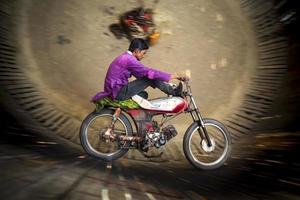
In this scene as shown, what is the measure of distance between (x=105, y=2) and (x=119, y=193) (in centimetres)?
354

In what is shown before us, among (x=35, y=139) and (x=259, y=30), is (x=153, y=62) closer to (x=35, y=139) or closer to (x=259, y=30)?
(x=259, y=30)

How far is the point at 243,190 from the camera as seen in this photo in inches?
102

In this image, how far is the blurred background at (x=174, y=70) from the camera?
A: 3479mm

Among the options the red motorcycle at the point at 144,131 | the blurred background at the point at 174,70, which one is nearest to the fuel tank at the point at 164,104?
the red motorcycle at the point at 144,131

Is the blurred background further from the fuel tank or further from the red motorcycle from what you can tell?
the fuel tank

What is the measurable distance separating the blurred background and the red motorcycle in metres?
0.13

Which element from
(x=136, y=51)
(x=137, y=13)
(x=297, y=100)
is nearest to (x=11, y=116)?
(x=136, y=51)

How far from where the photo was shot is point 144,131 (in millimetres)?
3344

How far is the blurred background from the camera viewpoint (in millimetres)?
3479

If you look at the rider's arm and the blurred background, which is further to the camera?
the blurred background

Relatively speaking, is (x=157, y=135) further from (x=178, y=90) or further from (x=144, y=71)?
(x=144, y=71)

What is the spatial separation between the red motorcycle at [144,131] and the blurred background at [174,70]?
13cm

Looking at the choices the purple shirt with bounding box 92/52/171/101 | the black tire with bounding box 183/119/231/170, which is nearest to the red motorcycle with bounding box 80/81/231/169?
the black tire with bounding box 183/119/231/170

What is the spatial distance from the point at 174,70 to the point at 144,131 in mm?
1766
